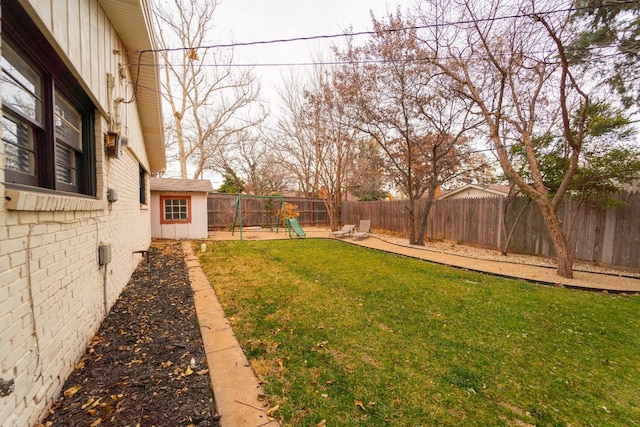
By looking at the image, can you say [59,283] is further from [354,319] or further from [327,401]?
[354,319]

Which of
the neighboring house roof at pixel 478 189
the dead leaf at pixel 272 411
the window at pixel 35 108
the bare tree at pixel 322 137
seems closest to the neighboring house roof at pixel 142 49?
the window at pixel 35 108

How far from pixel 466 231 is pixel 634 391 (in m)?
7.87

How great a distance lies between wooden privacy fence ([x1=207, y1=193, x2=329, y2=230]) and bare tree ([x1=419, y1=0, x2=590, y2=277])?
33.2 ft

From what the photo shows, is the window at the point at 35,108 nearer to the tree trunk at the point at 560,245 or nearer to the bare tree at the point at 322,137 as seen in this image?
the tree trunk at the point at 560,245

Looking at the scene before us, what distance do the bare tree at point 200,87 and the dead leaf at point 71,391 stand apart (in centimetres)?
1343

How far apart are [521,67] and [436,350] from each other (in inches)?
242

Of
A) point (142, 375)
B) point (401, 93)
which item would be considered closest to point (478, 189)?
point (401, 93)

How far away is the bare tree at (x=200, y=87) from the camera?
12.7 meters

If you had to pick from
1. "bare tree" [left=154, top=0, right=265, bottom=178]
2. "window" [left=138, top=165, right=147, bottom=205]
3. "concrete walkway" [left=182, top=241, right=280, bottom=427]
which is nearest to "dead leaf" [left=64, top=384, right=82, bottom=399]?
"concrete walkway" [left=182, top=241, right=280, bottom=427]

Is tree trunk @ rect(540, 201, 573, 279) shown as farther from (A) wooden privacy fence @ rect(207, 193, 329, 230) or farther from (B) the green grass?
(A) wooden privacy fence @ rect(207, 193, 329, 230)

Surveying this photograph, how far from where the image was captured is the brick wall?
1301 mm

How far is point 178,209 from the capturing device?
1000 centimetres

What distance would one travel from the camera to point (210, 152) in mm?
16312

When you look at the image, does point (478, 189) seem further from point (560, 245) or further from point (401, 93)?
point (560, 245)
